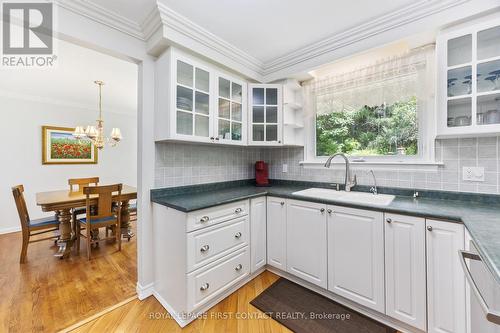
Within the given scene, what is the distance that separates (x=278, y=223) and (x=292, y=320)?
0.78 meters

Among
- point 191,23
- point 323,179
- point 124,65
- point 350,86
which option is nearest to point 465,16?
point 350,86

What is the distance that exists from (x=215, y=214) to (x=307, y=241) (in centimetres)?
85

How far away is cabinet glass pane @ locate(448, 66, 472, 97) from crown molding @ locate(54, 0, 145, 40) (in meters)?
2.41

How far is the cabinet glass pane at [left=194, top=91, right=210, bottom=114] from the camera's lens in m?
1.91

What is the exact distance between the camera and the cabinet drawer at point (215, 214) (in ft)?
5.04

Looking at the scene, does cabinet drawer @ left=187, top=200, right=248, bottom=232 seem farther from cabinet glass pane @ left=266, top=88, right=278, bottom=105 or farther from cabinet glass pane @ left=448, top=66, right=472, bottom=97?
cabinet glass pane @ left=448, top=66, right=472, bottom=97

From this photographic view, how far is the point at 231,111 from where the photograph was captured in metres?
2.24

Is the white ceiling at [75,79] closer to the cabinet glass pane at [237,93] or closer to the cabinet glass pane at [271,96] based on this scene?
the cabinet glass pane at [237,93]

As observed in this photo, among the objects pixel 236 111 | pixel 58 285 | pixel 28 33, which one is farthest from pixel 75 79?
pixel 58 285

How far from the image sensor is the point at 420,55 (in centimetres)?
182

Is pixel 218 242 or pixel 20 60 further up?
pixel 20 60

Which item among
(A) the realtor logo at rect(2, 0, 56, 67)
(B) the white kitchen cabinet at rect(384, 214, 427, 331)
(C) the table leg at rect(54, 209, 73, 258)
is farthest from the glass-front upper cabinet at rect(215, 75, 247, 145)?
(C) the table leg at rect(54, 209, 73, 258)

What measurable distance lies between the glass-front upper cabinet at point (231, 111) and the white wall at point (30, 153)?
12.1ft

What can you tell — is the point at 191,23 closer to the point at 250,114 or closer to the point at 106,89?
the point at 250,114
